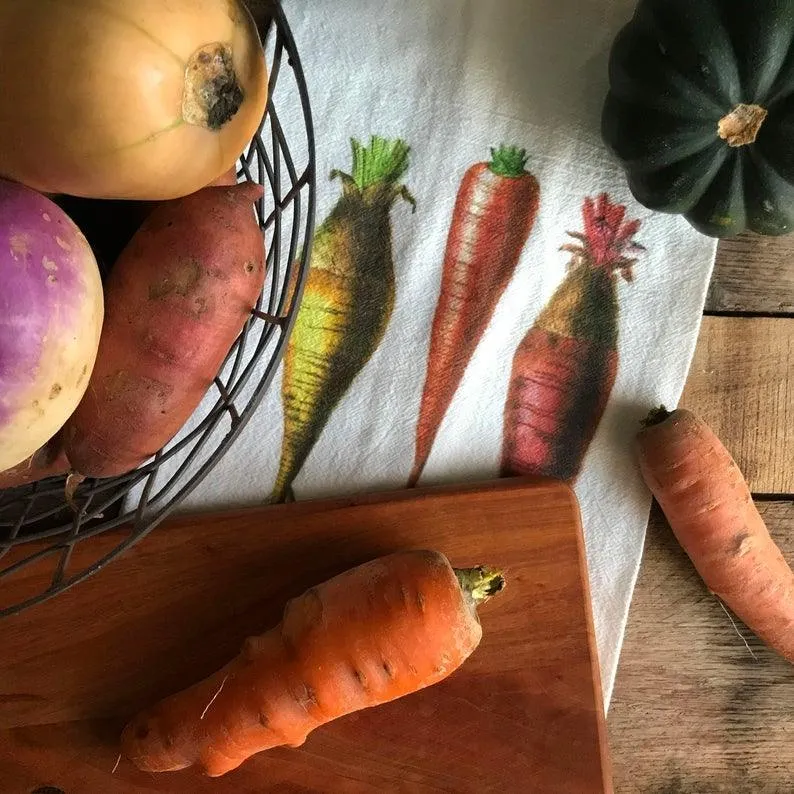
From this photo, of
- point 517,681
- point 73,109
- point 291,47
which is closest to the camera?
point 73,109

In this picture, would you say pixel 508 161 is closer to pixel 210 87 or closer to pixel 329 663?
pixel 210 87

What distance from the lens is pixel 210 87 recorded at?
1.57ft

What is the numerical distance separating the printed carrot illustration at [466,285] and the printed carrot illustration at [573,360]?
0.17 ft

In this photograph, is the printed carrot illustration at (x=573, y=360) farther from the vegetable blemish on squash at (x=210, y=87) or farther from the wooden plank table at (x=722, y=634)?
the vegetable blemish on squash at (x=210, y=87)

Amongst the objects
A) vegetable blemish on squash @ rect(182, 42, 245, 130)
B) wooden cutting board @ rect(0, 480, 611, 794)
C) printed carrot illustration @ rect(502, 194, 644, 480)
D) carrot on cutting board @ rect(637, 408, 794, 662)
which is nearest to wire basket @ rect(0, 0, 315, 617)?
wooden cutting board @ rect(0, 480, 611, 794)

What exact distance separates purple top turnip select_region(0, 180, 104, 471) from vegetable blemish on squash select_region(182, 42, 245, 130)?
0.39 ft

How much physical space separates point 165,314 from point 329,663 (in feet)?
1.09

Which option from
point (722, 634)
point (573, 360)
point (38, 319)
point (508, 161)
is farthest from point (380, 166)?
point (722, 634)

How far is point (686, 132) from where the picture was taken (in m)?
0.65

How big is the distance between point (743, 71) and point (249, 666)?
645mm

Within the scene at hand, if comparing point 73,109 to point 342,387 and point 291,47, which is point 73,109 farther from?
point 342,387

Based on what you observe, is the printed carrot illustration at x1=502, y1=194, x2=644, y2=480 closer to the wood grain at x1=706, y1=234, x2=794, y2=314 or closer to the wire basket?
the wood grain at x1=706, y1=234, x2=794, y2=314

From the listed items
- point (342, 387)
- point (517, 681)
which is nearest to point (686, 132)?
point (342, 387)

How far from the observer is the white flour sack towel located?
758mm
